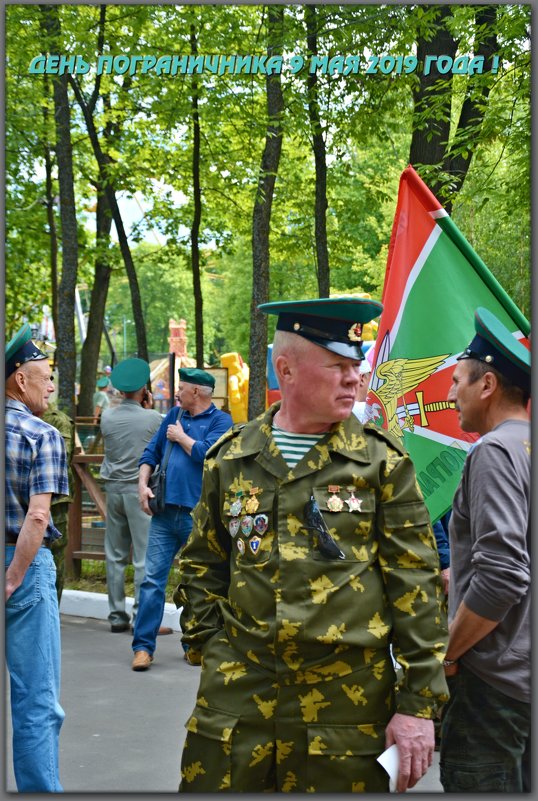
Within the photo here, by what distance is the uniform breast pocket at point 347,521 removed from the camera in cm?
282

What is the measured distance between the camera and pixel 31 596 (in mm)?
4066

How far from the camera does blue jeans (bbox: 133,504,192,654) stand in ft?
23.8

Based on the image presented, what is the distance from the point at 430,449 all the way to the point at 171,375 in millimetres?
10911

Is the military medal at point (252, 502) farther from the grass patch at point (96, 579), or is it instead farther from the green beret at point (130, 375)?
the grass patch at point (96, 579)

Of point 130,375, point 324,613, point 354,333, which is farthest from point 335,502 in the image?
point 130,375

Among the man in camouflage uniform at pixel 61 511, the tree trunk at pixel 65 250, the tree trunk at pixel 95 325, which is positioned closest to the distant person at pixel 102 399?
the tree trunk at pixel 95 325

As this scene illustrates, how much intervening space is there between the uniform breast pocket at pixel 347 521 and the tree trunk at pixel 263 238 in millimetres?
7986

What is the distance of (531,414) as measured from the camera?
312 cm

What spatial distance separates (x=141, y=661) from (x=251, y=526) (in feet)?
15.2

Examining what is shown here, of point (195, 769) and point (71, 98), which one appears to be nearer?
point (195, 769)

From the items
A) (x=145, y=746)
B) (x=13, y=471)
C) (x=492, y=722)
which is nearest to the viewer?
(x=492, y=722)

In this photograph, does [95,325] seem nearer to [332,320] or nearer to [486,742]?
[332,320]

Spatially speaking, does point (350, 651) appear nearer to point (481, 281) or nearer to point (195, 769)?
point (195, 769)

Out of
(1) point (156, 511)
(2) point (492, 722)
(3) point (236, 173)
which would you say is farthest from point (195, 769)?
(3) point (236, 173)
